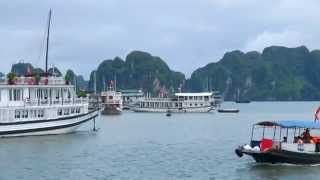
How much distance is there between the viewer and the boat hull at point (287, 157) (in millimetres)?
52406

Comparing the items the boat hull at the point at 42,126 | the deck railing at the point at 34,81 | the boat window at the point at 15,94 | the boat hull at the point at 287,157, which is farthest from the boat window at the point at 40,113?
the boat hull at the point at 287,157

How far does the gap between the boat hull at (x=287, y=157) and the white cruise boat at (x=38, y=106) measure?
112 ft

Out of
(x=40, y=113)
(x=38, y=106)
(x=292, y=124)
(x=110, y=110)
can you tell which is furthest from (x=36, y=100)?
(x=110, y=110)

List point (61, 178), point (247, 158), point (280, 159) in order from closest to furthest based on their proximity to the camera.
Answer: point (61, 178) → point (280, 159) → point (247, 158)

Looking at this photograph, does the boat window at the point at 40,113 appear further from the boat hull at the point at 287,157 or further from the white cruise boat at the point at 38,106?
the boat hull at the point at 287,157

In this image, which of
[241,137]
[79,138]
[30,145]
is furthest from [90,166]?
[241,137]

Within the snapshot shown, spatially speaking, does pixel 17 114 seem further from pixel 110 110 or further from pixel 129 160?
pixel 110 110

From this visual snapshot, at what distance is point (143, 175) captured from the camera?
5091 cm

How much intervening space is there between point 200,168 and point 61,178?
35.4 feet

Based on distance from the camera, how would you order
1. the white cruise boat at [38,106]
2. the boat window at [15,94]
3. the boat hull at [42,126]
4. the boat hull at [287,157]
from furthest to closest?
1. the boat window at [15,94]
2. the white cruise boat at [38,106]
3. the boat hull at [42,126]
4. the boat hull at [287,157]

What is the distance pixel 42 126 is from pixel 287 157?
120ft

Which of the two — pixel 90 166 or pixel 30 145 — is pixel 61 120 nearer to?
pixel 30 145

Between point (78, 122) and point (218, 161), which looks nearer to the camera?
point (218, 161)

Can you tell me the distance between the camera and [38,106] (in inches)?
3201
